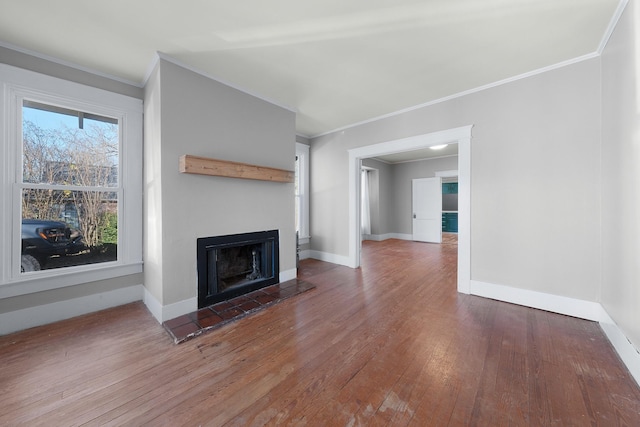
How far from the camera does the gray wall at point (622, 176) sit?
156 centimetres

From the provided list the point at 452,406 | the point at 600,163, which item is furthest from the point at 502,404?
the point at 600,163

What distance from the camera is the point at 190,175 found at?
2.43m

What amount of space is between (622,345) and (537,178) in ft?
5.20

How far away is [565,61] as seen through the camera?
237 cm

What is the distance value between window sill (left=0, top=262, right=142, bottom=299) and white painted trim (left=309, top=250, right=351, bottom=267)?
2954mm

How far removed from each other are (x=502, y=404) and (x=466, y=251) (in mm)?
1926

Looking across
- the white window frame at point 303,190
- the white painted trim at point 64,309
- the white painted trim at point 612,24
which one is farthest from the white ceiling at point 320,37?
the white painted trim at point 64,309

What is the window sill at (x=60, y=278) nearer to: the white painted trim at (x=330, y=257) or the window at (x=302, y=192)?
the window at (x=302, y=192)

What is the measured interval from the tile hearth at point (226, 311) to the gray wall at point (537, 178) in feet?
7.87

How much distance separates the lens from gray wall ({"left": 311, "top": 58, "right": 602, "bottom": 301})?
90.9 inches

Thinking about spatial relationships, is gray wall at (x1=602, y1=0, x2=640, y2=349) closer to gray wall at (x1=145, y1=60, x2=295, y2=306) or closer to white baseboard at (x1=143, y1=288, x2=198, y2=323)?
gray wall at (x1=145, y1=60, x2=295, y2=306)

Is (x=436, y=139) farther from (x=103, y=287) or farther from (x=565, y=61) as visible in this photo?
(x=103, y=287)

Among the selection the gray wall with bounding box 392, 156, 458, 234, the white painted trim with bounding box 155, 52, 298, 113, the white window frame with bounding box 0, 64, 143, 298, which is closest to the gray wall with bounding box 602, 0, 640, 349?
the white painted trim with bounding box 155, 52, 298, 113

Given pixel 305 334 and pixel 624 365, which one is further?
pixel 305 334
